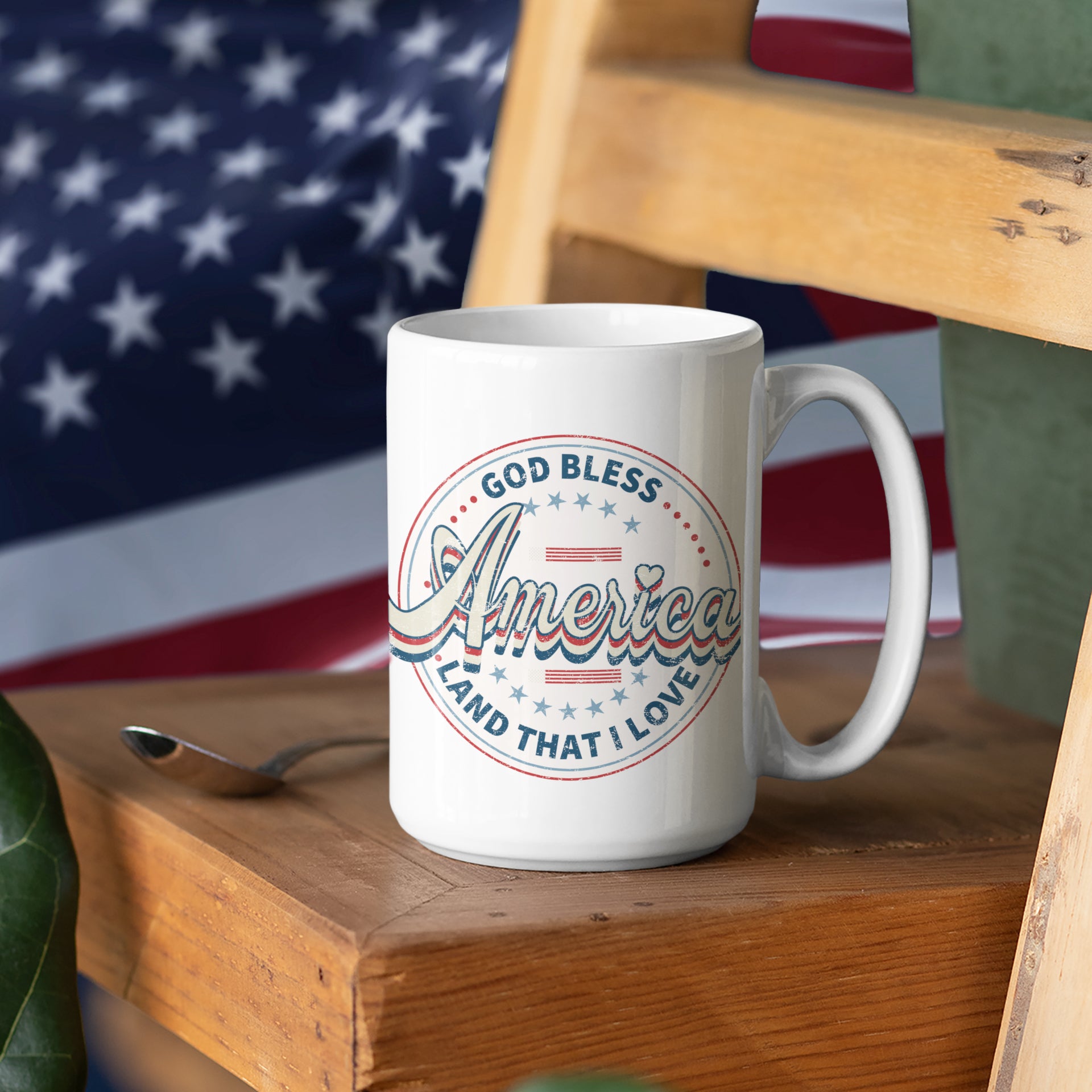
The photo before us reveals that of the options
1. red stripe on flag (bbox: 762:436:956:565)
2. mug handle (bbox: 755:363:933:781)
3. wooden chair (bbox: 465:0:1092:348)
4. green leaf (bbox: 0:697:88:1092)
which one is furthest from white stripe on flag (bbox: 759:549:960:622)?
green leaf (bbox: 0:697:88:1092)

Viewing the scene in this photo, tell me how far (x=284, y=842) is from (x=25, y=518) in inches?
22.4

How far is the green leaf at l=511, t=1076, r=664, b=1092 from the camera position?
0.19 metres

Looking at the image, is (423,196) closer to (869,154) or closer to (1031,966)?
(869,154)

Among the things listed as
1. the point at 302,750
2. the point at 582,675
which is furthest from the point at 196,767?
the point at 582,675

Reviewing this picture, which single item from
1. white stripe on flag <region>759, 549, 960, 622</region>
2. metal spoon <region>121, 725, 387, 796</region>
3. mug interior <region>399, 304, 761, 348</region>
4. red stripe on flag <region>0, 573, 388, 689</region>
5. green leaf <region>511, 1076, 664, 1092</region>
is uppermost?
mug interior <region>399, 304, 761, 348</region>

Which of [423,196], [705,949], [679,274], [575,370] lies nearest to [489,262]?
[679,274]

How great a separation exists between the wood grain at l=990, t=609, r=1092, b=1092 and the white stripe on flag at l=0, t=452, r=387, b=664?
66 centimetres

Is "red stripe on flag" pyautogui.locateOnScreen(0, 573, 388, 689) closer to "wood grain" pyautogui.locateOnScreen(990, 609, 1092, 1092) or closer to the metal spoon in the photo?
the metal spoon

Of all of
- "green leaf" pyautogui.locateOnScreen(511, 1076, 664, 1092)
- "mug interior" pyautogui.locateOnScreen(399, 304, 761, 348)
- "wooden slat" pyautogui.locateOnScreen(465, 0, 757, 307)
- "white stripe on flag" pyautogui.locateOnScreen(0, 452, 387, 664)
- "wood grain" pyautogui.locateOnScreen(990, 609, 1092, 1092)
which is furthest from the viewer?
"white stripe on flag" pyautogui.locateOnScreen(0, 452, 387, 664)

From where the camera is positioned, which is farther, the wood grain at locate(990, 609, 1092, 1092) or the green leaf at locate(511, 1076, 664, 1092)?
the wood grain at locate(990, 609, 1092, 1092)

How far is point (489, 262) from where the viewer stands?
2.72 ft

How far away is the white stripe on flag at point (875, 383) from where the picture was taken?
835 millimetres

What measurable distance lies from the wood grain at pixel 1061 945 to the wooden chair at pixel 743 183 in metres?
0.15

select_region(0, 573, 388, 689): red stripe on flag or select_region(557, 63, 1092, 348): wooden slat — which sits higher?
select_region(557, 63, 1092, 348): wooden slat
